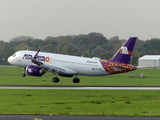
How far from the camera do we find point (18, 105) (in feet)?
116

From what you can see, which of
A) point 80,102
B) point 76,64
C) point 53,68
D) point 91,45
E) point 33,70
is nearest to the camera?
point 80,102

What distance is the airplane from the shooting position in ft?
205

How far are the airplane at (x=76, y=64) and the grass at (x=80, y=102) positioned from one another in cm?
1419

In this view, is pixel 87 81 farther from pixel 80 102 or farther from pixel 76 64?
pixel 80 102

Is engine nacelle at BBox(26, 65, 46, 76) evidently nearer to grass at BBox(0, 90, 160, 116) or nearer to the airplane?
the airplane

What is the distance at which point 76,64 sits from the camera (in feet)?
212

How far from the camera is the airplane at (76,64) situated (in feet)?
205

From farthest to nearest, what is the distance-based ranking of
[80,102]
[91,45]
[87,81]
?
[91,45]
[87,81]
[80,102]

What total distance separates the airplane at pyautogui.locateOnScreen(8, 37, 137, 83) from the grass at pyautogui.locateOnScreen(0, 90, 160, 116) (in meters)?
14.2

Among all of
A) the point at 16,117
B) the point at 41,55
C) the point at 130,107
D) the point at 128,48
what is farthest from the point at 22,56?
the point at 16,117

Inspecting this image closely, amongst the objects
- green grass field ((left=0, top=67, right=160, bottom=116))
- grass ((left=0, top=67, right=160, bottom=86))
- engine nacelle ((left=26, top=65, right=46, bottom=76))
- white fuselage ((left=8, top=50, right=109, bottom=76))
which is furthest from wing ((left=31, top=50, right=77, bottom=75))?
green grass field ((left=0, top=67, right=160, bottom=116))

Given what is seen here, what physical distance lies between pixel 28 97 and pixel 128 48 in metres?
24.7

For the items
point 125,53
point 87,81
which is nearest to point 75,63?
point 87,81

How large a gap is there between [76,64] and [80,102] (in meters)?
26.7
